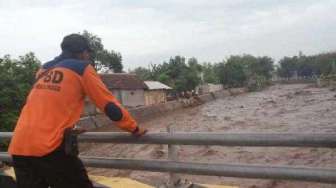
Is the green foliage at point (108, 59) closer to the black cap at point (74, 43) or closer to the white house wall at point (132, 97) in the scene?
the white house wall at point (132, 97)

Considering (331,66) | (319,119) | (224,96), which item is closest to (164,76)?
(224,96)

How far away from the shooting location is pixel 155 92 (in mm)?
60156

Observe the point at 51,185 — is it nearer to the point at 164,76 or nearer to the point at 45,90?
the point at 45,90

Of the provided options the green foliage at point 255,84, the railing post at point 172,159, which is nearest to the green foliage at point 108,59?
the green foliage at point 255,84

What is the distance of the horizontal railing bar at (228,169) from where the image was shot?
350 centimetres

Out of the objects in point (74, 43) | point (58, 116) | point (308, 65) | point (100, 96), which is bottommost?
point (58, 116)

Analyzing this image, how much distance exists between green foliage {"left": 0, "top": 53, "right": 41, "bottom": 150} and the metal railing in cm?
2355

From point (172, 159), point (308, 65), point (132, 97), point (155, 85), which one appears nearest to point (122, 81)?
point (132, 97)

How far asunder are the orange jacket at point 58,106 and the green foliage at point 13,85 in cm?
2401

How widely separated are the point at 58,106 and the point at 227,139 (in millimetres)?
1232

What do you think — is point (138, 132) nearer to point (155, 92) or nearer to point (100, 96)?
point (100, 96)

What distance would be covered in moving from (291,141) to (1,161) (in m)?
3.27

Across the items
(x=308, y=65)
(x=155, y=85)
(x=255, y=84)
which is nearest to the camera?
(x=155, y=85)

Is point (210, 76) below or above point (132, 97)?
above
